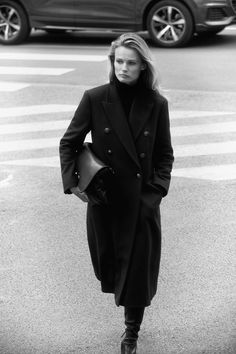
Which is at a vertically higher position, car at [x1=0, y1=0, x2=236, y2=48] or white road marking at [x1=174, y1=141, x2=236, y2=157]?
white road marking at [x1=174, y1=141, x2=236, y2=157]

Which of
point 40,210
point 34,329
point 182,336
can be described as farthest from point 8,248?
point 182,336

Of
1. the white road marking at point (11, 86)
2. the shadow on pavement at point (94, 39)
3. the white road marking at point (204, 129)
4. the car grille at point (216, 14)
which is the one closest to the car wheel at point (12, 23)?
the shadow on pavement at point (94, 39)

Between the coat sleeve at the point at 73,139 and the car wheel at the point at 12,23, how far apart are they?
11785 millimetres

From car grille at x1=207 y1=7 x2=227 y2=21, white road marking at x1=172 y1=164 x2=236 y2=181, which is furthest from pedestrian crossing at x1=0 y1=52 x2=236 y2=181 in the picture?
car grille at x1=207 y1=7 x2=227 y2=21

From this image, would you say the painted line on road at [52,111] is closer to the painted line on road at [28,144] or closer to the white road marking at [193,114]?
the white road marking at [193,114]

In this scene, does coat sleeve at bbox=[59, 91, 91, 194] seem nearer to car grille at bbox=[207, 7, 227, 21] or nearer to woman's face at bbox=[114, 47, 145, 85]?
woman's face at bbox=[114, 47, 145, 85]

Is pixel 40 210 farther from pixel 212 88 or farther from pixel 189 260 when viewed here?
Result: pixel 212 88

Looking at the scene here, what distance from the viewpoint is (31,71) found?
13.9 m

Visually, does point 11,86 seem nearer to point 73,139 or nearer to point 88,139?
point 88,139

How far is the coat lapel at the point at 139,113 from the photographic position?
4.64m

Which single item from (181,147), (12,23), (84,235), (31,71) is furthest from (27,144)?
(12,23)

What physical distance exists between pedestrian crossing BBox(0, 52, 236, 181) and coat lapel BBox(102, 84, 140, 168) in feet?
12.8

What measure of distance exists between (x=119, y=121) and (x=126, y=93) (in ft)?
0.51

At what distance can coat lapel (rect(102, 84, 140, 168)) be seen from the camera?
4.63 m
